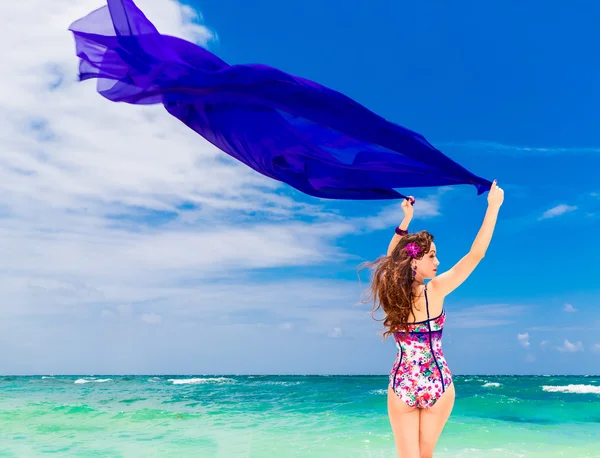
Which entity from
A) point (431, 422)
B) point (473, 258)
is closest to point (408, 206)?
point (473, 258)

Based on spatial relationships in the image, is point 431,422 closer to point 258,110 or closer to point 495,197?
point 495,197

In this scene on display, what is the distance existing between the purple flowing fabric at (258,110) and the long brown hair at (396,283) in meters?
0.84

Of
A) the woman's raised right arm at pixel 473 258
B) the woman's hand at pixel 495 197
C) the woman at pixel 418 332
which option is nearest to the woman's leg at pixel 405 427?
the woman at pixel 418 332

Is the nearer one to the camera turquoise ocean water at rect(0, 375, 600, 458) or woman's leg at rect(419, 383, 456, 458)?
woman's leg at rect(419, 383, 456, 458)

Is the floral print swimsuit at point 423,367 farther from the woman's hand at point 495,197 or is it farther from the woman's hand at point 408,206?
the woman's hand at point 408,206

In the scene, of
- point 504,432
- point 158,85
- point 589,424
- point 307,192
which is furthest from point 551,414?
point 158,85

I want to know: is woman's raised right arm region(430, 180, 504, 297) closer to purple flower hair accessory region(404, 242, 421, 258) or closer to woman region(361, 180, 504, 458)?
woman region(361, 180, 504, 458)

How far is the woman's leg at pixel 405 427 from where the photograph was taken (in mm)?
3314

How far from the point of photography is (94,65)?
167 inches

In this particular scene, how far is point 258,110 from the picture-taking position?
14.5 feet

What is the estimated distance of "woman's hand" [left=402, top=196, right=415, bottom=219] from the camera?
13.6 ft

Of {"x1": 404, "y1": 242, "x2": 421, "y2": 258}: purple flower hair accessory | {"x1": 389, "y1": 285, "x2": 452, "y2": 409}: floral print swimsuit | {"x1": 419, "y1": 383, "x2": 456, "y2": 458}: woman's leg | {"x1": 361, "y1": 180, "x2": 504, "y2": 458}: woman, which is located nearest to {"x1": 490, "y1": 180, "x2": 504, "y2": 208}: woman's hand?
{"x1": 361, "y1": 180, "x2": 504, "y2": 458}: woman

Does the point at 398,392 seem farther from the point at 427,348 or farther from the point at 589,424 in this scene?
the point at 589,424

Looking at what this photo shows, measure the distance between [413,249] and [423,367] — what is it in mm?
646
